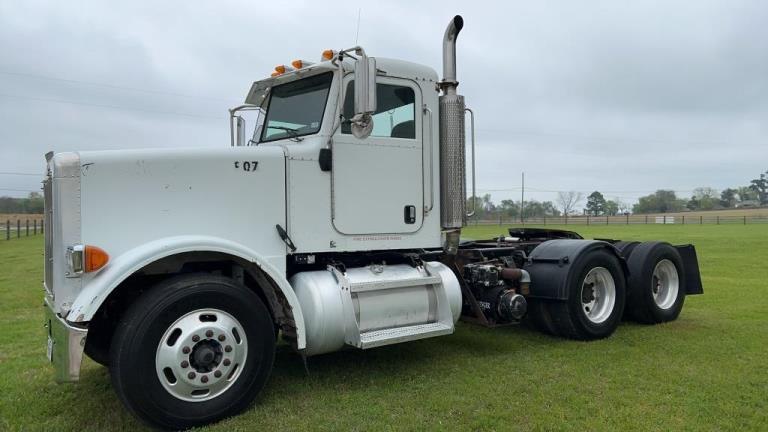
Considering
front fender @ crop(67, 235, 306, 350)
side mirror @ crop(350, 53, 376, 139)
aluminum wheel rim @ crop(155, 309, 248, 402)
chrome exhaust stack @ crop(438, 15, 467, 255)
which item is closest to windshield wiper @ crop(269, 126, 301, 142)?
side mirror @ crop(350, 53, 376, 139)

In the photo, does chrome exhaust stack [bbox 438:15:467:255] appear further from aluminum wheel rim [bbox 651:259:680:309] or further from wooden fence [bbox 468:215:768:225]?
wooden fence [bbox 468:215:768:225]

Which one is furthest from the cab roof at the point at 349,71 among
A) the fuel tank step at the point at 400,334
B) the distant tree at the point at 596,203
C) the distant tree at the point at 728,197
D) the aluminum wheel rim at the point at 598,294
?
the distant tree at the point at 728,197

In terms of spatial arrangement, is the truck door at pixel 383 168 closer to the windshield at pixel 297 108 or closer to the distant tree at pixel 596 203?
the windshield at pixel 297 108

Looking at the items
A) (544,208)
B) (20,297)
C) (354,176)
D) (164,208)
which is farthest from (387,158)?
(544,208)

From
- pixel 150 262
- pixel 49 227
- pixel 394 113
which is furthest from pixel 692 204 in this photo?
pixel 49 227

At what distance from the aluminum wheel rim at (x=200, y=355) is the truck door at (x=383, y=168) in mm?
1482

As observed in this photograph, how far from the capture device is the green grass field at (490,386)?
14.2ft

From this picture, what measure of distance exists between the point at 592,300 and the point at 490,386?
2742 millimetres

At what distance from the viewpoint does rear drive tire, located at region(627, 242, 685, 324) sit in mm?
7664

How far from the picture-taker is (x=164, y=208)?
4.57 meters

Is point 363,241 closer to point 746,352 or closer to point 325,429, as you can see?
point 325,429

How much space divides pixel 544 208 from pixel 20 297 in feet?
287

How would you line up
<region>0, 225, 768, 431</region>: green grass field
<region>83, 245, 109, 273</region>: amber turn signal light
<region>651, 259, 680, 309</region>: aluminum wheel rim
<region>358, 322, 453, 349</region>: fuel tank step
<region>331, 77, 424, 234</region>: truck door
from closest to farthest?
<region>83, 245, 109, 273</region>: amber turn signal light
<region>0, 225, 768, 431</region>: green grass field
<region>358, 322, 453, 349</region>: fuel tank step
<region>331, 77, 424, 234</region>: truck door
<region>651, 259, 680, 309</region>: aluminum wheel rim

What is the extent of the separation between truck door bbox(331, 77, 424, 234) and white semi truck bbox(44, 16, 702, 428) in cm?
2
